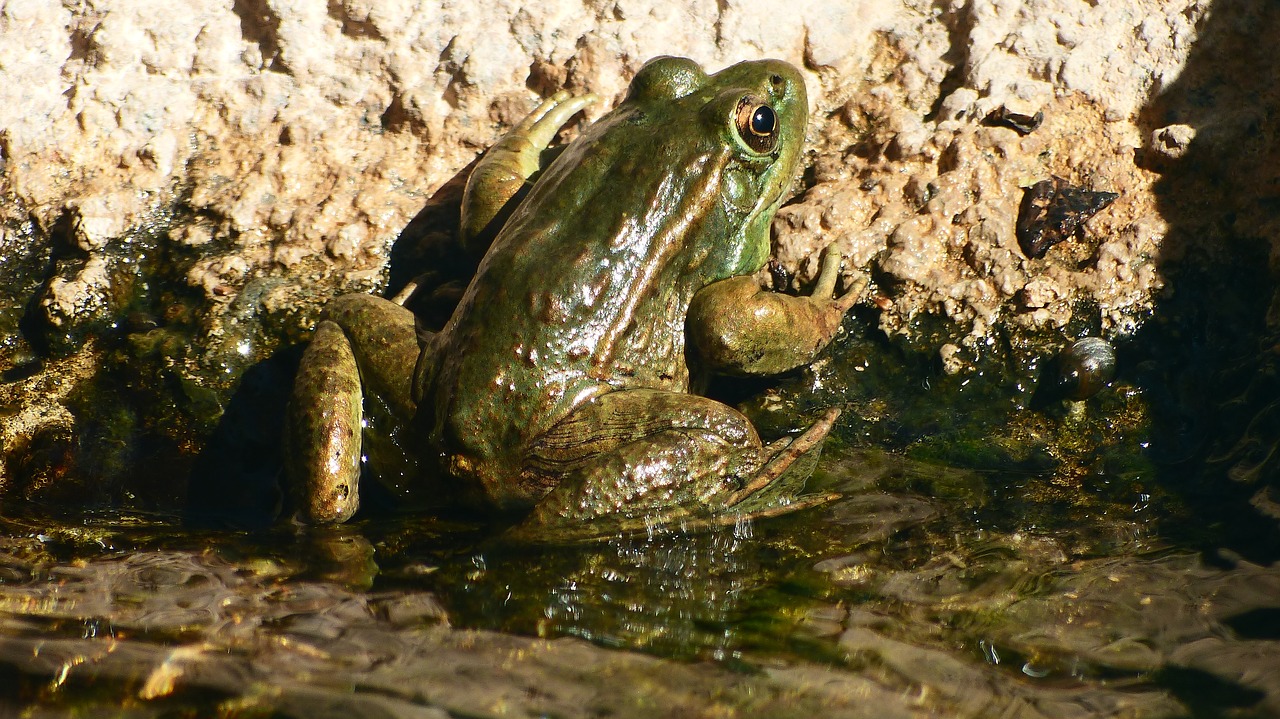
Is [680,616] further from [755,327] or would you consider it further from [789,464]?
[755,327]

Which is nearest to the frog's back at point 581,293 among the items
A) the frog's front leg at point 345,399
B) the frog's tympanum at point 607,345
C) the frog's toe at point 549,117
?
the frog's tympanum at point 607,345

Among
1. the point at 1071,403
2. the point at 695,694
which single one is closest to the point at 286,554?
the point at 695,694

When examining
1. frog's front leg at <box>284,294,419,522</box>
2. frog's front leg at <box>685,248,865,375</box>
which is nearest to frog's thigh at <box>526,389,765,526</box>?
frog's front leg at <box>685,248,865,375</box>

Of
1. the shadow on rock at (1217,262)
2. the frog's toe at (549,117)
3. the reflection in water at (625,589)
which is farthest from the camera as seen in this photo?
the frog's toe at (549,117)

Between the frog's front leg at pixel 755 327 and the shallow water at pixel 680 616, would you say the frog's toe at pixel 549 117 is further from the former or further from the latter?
the shallow water at pixel 680 616

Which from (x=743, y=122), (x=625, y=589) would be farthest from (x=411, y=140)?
(x=625, y=589)
